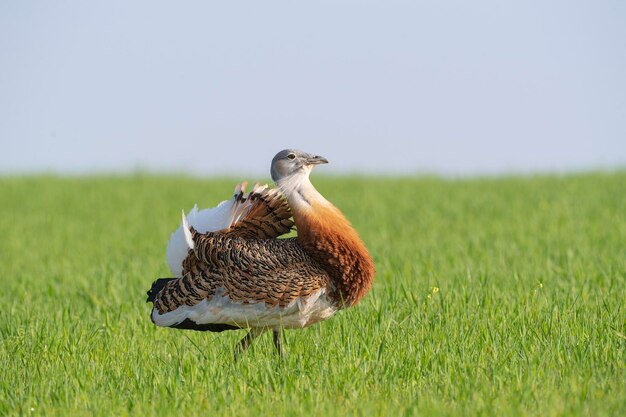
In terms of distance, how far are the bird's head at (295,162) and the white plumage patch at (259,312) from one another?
0.79 meters

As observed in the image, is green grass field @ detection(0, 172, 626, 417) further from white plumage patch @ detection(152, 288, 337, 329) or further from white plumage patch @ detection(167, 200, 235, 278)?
white plumage patch @ detection(167, 200, 235, 278)

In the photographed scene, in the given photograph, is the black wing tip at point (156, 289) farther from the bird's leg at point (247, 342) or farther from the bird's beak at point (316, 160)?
the bird's beak at point (316, 160)

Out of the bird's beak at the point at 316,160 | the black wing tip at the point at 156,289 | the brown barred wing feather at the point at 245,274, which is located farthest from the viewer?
the black wing tip at the point at 156,289

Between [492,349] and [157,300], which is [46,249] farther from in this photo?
[492,349]

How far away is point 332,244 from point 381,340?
0.93m

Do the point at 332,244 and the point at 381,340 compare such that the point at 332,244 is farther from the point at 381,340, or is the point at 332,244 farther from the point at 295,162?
the point at 381,340

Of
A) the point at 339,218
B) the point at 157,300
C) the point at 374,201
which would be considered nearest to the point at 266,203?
the point at 339,218

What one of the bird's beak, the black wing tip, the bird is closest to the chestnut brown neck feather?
the bird

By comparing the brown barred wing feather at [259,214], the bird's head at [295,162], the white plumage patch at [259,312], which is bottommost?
the white plumage patch at [259,312]

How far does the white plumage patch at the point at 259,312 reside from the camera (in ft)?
18.0

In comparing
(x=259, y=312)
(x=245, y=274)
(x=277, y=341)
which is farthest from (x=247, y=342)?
(x=245, y=274)

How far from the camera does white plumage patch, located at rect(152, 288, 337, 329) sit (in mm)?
5484

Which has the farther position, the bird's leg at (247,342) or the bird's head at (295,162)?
the bird's leg at (247,342)

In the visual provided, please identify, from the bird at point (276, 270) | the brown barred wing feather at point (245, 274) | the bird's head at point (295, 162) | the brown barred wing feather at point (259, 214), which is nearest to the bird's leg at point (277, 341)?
the bird at point (276, 270)
